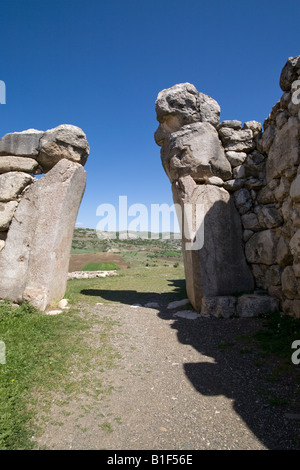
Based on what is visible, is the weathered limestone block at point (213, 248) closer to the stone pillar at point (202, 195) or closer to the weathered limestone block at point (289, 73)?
the stone pillar at point (202, 195)

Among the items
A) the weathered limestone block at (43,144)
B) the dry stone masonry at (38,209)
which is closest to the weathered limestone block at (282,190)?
the dry stone masonry at (38,209)

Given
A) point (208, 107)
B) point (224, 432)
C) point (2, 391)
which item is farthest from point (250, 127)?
point (2, 391)

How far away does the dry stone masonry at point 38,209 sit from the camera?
6102 millimetres

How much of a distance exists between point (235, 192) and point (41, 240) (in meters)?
5.11

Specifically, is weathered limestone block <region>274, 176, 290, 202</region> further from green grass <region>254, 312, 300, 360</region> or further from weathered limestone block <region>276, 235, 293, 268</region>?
green grass <region>254, 312, 300, 360</region>

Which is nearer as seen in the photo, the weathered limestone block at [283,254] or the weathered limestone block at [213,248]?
the weathered limestone block at [283,254]

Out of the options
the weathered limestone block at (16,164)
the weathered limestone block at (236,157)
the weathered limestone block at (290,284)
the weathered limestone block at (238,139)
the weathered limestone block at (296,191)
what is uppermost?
the weathered limestone block at (238,139)

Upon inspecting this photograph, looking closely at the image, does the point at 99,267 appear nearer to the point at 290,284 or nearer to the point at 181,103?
the point at 181,103

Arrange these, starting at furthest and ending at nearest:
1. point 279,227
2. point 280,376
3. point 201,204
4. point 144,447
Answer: point 201,204, point 279,227, point 280,376, point 144,447

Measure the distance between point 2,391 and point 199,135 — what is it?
6.78m

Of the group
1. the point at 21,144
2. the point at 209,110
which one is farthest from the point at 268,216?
the point at 21,144

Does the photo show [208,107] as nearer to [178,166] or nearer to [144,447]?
[178,166]

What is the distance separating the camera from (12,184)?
6.41 metres

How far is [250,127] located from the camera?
7543 millimetres
